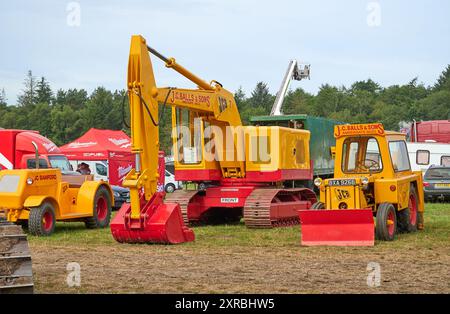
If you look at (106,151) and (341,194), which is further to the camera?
(106,151)

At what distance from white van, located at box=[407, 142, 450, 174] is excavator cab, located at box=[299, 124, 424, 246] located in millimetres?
16063

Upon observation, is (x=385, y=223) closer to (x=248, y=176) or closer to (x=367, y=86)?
(x=248, y=176)

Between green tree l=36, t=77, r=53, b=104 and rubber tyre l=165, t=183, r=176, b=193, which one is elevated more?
green tree l=36, t=77, r=53, b=104

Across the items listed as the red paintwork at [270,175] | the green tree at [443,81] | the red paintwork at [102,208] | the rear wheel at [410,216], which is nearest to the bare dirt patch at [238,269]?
the rear wheel at [410,216]

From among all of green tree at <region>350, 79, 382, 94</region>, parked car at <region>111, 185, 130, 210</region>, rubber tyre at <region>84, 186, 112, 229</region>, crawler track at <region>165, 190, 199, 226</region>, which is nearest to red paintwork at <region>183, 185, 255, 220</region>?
crawler track at <region>165, 190, 199, 226</region>

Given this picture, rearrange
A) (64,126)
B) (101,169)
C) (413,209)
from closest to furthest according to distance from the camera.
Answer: (413,209) < (101,169) < (64,126)

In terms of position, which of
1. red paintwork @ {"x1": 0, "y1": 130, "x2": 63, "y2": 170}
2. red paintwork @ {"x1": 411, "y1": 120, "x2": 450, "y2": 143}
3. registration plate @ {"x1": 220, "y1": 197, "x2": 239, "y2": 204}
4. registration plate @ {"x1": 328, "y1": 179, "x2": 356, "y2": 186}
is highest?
red paintwork @ {"x1": 411, "y1": 120, "x2": 450, "y2": 143}

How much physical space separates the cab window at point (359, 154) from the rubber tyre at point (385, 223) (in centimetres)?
123

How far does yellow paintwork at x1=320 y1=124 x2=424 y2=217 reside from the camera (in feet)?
46.2

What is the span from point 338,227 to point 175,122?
5.39m

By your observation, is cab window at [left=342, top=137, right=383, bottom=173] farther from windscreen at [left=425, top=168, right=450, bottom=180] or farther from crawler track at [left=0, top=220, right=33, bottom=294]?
windscreen at [left=425, top=168, right=450, bottom=180]

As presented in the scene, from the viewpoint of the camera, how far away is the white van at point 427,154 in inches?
1245

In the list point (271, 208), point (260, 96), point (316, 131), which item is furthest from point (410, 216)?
point (260, 96)

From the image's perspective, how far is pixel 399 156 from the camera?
15250mm
